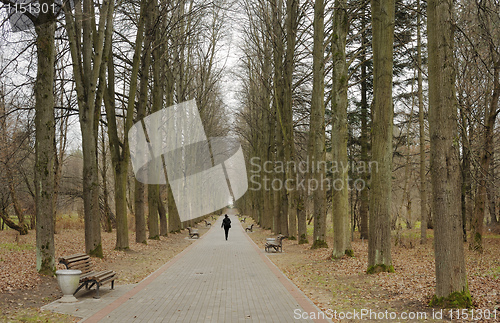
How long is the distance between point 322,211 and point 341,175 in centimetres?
382

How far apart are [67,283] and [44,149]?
3.75 meters

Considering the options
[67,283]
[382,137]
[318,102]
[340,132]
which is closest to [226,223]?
[318,102]

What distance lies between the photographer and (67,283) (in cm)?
852

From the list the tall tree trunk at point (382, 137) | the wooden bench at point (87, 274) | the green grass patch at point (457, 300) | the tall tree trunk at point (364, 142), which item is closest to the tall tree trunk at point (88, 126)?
the wooden bench at point (87, 274)

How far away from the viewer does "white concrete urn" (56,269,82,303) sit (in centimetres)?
848

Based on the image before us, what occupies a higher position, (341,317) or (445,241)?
(445,241)

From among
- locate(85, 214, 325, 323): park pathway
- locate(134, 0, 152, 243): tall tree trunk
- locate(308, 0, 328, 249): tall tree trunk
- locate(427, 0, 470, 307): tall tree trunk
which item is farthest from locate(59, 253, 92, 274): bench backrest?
locate(134, 0, 152, 243): tall tree trunk

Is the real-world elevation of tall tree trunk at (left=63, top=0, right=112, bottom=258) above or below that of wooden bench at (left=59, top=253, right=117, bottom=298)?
above

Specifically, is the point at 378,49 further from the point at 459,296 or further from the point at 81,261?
the point at 81,261

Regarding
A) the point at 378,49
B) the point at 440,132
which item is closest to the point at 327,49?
the point at 378,49

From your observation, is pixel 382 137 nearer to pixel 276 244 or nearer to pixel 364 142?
pixel 276 244

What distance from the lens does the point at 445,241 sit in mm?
7445

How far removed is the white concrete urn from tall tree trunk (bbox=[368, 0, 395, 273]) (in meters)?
7.30

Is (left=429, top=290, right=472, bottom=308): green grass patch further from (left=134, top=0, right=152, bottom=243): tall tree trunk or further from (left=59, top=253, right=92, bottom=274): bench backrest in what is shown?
(left=134, top=0, right=152, bottom=243): tall tree trunk
